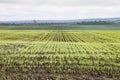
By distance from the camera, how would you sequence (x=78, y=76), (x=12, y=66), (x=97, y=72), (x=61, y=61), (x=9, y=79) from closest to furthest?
(x=9, y=79) → (x=78, y=76) → (x=97, y=72) → (x=12, y=66) → (x=61, y=61)

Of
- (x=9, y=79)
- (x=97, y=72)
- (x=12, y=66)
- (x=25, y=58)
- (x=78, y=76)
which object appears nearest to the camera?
(x=9, y=79)

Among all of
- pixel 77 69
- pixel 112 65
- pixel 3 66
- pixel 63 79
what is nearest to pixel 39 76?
pixel 63 79

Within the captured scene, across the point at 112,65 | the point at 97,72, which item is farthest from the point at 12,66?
the point at 112,65

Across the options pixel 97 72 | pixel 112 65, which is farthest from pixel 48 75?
pixel 112 65

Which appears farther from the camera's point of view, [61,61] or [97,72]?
[61,61]

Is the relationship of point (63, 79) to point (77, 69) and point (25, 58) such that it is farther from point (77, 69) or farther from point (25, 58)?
point (25, 58)

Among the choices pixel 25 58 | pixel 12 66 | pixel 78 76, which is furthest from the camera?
pixel 25 58

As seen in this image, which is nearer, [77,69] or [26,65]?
[77,69]

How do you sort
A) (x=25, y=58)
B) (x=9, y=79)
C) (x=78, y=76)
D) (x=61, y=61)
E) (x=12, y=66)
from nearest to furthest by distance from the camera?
1. (x=9, y=79)
2. (x=78, y=76)
3. (x=12, y=66)
4. (x=61, y=61)
5. (x=25, y=58)

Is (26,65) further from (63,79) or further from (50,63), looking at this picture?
(63,79)
